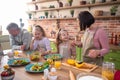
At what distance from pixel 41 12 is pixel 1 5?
148 cm

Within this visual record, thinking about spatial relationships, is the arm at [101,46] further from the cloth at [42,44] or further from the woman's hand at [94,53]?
the cloth at [42,44]

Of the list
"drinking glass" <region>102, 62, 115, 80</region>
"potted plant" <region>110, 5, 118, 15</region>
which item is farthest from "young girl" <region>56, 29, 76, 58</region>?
"potted plant" <region>110, 5, 118, 15</region>

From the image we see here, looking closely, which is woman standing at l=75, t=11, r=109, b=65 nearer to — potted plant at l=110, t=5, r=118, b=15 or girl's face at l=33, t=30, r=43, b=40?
girl's face at l=33, t=30, r=43, b=40

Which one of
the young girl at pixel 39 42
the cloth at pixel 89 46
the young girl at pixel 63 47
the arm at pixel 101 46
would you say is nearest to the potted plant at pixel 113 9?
the young girl at pixel 63 47

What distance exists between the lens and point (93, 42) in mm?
2166

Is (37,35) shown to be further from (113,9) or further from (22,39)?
(113,9)

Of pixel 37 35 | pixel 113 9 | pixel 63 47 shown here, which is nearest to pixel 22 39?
pixel 37 35

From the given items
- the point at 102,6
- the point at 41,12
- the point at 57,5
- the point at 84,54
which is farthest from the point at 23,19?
the point at 84,54

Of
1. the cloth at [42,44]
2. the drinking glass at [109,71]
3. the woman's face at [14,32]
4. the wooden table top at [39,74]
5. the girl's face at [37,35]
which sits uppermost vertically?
the woman's face at [14,32]

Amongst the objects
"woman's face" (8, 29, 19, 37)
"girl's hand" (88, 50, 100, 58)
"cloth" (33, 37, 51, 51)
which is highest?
"woman's face" (8, 29, 19, 37)

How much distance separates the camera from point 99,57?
2.09 meters

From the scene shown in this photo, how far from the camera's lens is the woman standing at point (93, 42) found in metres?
2.05

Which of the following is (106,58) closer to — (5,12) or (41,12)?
(41,12)

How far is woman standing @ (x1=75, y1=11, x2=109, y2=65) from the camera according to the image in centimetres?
205
